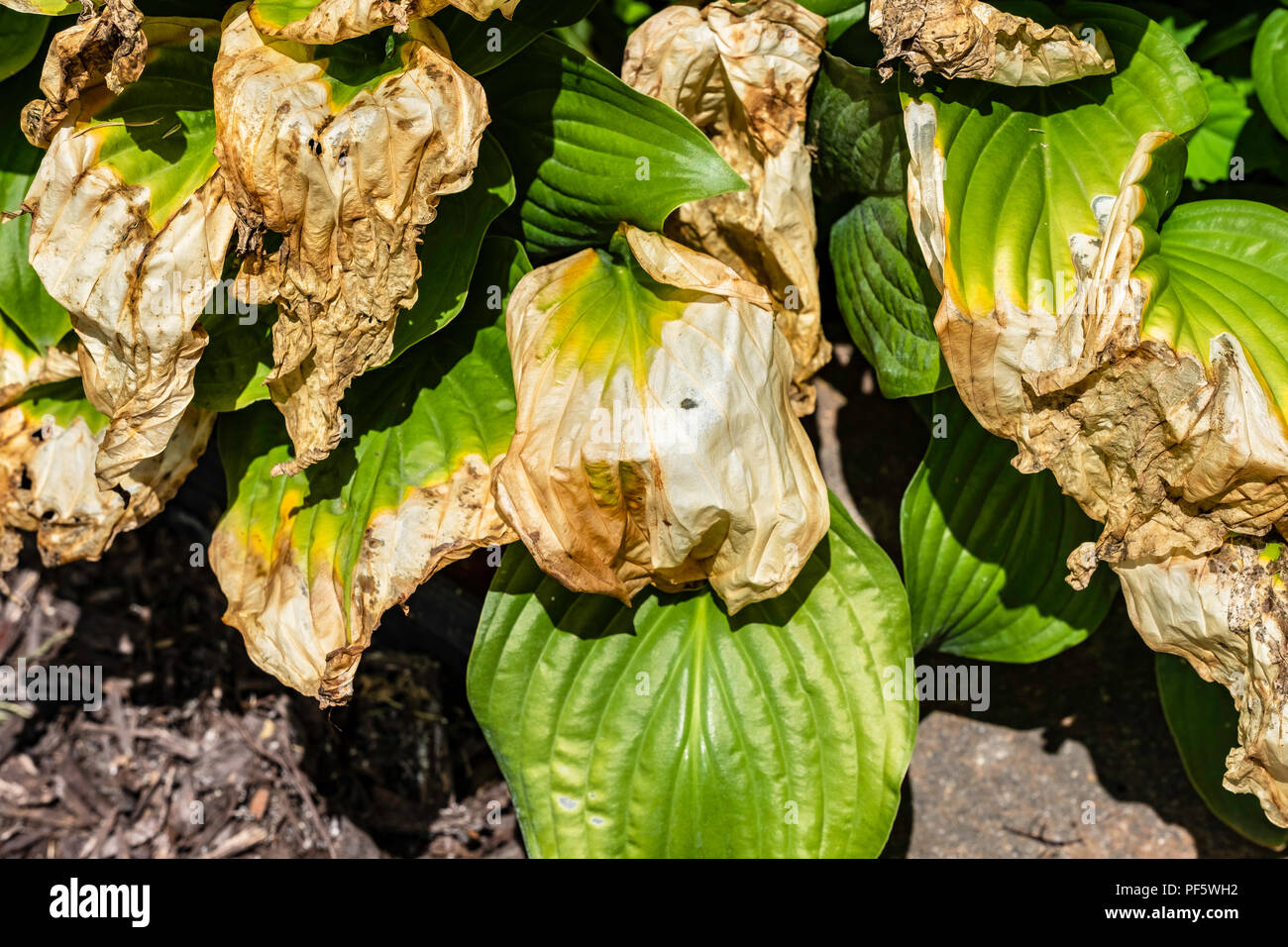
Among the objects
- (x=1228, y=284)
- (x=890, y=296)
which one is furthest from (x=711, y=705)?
(x=1228, y=284)

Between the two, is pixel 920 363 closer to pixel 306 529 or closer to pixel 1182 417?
pixel 1182 417

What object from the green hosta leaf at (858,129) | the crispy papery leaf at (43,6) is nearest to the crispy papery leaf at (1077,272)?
the green hosta leaf at (858,129)

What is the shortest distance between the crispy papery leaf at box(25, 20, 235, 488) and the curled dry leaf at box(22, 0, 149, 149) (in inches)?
1.3

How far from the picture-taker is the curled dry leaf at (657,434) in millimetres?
1262

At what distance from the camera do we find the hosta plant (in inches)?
46.6

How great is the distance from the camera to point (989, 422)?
4.09 feet

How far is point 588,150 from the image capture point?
1.34 m

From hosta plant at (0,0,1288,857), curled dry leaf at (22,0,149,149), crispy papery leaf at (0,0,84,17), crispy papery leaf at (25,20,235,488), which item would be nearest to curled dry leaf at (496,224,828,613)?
hosta plant at (0,0,1288,857)

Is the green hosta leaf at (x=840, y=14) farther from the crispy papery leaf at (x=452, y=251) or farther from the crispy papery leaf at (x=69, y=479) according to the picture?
the crispy papery leaf at (x=69, y=479)

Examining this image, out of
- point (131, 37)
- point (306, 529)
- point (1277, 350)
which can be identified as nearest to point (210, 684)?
point (306, 529)

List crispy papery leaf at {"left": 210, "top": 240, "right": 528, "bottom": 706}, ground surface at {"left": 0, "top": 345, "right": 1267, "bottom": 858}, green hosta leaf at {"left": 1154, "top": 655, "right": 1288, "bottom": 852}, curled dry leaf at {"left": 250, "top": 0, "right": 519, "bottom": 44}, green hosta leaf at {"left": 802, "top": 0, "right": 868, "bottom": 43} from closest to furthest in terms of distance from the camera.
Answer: curled dry leaf at {"left": 250, "top": 0, "right": 519, "bottom": 44} → crispy papery leaf at {"left": 210, "top": 240, "right": 528, "bottom": 706} → green hosta leaf at {"left": 802, "top": 0, "right": 868, "bottom": 43} → green hosta leaf at {"left": 1154, "top": 655, "right": 1288, "bottom": 852} → ground surface at {"left": 0, "top": 345, "right": 1267, "bottom": 858}

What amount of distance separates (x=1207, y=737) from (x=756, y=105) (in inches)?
46.5

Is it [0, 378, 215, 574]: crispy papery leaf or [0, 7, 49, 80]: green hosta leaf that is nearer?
[0, 7, 49, 80]: green hosta leaf

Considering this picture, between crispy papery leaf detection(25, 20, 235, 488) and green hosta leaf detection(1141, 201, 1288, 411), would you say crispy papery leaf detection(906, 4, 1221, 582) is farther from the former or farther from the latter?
crispy papery leaf detection(25, 20, 235, 488)
